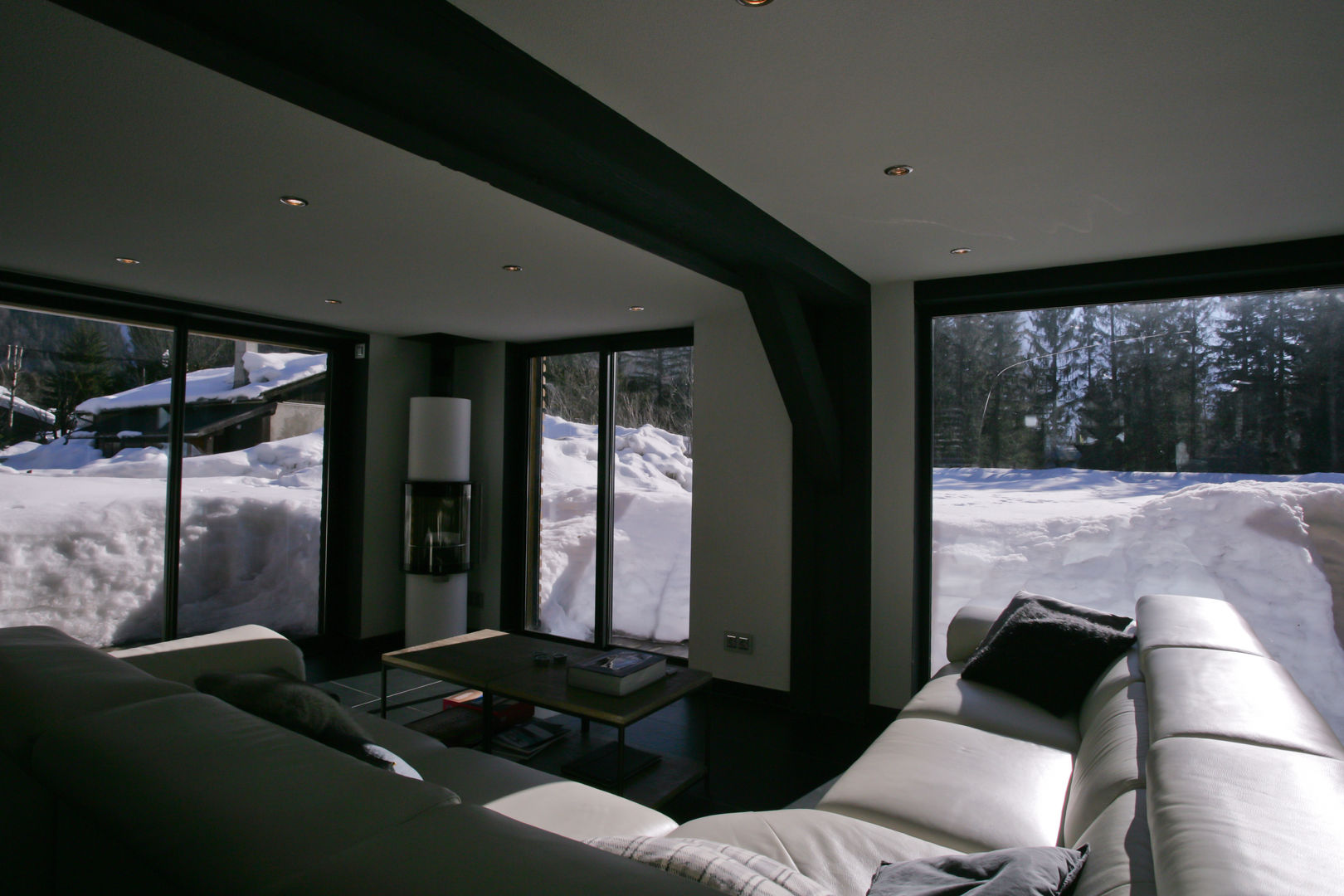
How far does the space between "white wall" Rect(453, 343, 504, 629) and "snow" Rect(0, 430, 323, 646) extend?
1.15 meters

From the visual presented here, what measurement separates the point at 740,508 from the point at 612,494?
4.06ft

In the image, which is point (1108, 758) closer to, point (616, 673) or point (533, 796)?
point (533, 796)

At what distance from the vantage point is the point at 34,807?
137cm

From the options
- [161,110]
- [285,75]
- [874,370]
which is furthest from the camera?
[874,370]

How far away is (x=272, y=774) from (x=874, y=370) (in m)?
3.49

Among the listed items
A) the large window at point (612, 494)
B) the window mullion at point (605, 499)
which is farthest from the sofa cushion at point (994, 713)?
the window mullion at point (605, 499)

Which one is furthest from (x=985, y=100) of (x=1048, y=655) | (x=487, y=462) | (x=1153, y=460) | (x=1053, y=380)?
(x=487, y=462)

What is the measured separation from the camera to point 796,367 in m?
3.50

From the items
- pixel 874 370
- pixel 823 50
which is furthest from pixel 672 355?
pixel 823 50

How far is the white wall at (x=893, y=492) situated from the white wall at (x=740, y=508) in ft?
1.68

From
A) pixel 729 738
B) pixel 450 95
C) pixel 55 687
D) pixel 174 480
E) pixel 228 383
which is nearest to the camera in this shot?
pixel 55 687

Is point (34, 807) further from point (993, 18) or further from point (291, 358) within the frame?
point (291, 358)

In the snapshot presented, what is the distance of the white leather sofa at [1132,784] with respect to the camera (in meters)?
1.00

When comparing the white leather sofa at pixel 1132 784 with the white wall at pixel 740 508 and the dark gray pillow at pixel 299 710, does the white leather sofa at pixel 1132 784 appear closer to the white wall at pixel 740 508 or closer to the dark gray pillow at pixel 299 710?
the dark gray pillow at pixel 299 710
